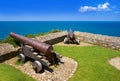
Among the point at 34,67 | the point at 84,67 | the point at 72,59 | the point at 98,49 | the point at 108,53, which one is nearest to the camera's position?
the point at 34,67

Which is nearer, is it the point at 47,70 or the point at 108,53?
the point at 47,70

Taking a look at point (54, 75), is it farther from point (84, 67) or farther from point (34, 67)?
point (84, 67)

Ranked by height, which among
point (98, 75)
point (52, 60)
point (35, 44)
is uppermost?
point (35, 44)

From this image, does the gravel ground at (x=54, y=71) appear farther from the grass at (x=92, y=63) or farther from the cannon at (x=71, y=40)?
the cannon at (x=71, y=40)

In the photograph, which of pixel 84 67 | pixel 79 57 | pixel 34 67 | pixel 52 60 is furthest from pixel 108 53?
pixel 34 67

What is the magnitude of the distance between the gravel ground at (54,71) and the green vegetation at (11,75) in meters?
0.47

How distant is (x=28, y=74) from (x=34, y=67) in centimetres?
63

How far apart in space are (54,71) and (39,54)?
1.66 m

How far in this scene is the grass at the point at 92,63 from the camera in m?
12.2

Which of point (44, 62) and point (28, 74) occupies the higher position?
point (44, 62)

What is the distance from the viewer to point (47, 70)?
12.4 metres

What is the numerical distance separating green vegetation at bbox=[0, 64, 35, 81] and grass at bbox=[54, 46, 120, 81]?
3099 mm

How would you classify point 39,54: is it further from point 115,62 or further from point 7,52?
point 115,62

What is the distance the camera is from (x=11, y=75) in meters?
11.2
